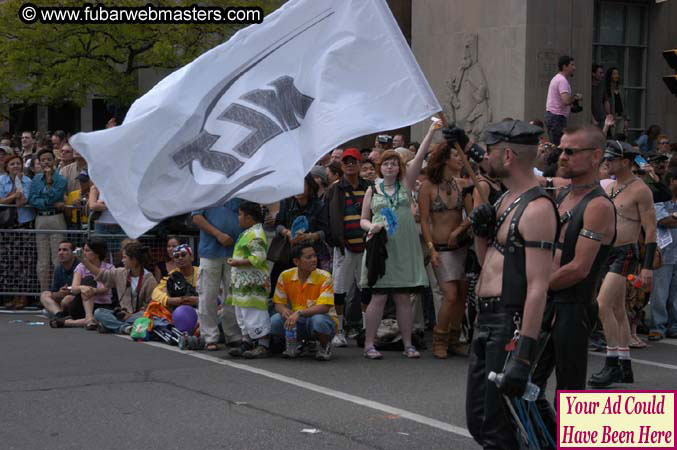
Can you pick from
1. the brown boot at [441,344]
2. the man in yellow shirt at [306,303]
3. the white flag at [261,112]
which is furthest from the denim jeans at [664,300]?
the white flag at [261,112]

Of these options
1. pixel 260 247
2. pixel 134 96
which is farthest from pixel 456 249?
pixel 134 96

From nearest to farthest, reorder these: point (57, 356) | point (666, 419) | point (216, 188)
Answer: point (666, 419), point (216, 188), point (57, 356)

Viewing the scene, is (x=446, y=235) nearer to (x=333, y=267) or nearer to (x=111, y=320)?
(x=333, y=267)

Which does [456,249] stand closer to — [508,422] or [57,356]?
[57,356]


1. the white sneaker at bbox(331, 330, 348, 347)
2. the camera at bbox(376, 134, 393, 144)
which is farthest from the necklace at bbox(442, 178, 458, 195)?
the camera at bbox(376, 134, 393, 144)

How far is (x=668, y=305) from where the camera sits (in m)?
12.8

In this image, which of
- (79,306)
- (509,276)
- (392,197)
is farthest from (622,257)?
(79,306)

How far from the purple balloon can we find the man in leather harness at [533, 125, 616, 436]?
5981mm

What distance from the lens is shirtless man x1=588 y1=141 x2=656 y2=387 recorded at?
9.49 metres

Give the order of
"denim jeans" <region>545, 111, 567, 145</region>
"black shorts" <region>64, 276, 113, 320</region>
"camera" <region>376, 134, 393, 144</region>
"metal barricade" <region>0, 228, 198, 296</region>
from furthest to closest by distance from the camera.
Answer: "denim jeans" <region>545, 111, 567, 145</region> < "camera" <region>376, 134, 393, 144</region> < "metal barricade" <region>0, 228, 198, 296</region> < "black shorts" <region>64, 276, 113, 320</region>

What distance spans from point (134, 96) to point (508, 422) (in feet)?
95.2

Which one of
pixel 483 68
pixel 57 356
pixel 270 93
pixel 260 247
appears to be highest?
pixel 483 68

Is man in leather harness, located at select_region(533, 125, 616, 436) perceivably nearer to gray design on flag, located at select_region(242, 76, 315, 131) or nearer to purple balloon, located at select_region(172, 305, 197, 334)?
gray design on flag, located at select_region(242, 76, 315, 131)

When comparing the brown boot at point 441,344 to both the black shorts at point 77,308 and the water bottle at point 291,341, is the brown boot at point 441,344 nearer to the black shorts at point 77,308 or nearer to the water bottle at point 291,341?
the water bottle at point 291,341
